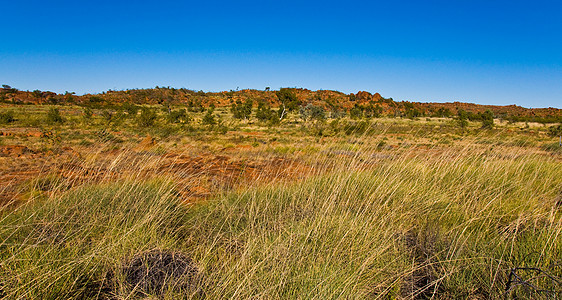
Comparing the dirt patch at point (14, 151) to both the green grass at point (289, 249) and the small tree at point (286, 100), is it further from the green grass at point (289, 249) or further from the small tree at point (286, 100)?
the small tree at point (286, 100)

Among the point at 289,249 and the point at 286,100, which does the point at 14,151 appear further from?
the point at 286,100

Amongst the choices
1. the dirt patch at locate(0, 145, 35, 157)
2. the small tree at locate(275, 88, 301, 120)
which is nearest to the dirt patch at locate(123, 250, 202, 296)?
the dirt patch at locate(0, 145, 35, 157)

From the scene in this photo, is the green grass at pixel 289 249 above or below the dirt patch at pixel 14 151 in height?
above

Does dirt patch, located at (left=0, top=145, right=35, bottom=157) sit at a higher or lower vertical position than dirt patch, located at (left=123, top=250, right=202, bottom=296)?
lower

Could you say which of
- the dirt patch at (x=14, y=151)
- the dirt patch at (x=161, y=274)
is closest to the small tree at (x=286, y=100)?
the dirt patch at (x=14, y=151)

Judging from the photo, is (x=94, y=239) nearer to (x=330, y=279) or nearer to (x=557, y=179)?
(x=330, y=279)

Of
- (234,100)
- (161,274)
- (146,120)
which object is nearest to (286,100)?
(146,120)

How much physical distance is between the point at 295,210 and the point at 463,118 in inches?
1174

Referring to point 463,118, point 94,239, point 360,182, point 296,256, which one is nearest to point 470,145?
point 360,182

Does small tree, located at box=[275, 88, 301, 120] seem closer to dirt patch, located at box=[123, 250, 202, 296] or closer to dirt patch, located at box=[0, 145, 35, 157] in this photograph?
dirt patch, located at box=[0, 145, 35, 157]

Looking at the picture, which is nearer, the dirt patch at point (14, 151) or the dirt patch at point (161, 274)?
the dirt patch at point (161, 274)

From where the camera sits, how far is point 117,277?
1891mm

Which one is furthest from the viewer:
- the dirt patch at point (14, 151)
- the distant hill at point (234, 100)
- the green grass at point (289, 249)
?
the distant hill at point (234, 100)

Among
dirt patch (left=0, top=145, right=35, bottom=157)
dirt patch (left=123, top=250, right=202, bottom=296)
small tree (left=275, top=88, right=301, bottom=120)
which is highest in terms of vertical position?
small tree (left=275, top=88, right=301, bottom=120)
